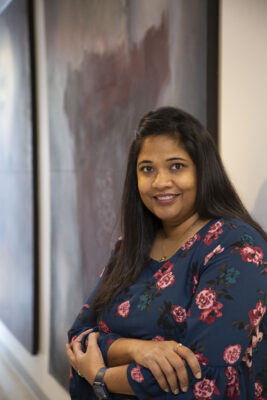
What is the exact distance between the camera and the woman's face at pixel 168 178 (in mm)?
1275

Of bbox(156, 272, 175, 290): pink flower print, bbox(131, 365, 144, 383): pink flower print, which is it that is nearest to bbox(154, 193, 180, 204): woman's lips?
bbox(156, 272, 175, 290): pink flower print

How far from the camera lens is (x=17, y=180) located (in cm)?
367

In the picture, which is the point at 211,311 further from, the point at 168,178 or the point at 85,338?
the point at 85,338

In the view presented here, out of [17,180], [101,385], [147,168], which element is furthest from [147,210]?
[17,180]

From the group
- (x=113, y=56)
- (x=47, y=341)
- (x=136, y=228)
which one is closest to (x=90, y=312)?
(x=136, y=228)

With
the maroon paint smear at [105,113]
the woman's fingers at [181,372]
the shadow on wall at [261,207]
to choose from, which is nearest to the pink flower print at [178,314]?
the woman's fingers at [181,372]

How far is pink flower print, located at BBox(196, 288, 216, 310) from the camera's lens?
3.52 feet

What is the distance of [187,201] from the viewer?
129cm

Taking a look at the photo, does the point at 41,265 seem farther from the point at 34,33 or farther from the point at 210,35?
the point at 210,35

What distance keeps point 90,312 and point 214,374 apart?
1.89 ft

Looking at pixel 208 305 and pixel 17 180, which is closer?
pixel 208 305

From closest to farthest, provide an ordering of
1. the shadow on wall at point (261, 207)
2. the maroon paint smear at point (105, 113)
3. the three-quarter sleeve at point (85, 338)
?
the three-quarter sleeve at point (85, 338) < the shadow on wall at point (261, 207) < the maroon paint smear at point (105, 113)

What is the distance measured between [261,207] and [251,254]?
1.65ft

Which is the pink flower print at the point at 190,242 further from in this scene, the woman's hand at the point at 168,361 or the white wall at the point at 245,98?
the white wall at the point at 245,98
